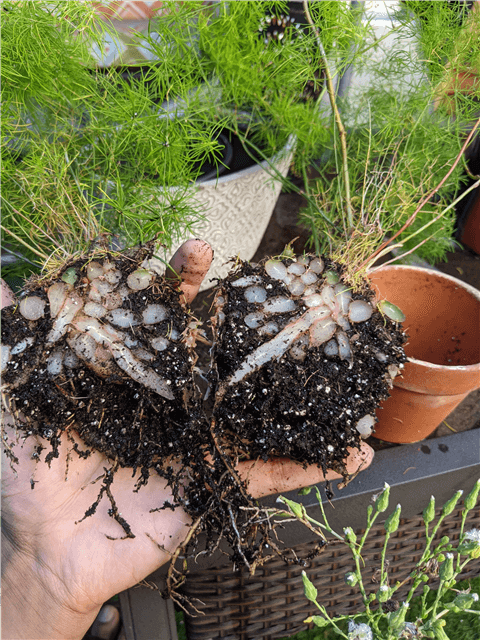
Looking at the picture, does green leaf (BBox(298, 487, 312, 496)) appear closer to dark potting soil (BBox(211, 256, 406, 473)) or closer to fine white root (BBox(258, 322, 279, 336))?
dark potting soil (BBox(211, 256, 406, 473))

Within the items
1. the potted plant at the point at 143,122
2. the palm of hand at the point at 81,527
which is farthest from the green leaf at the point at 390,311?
the palm of hand at the point at 81,527

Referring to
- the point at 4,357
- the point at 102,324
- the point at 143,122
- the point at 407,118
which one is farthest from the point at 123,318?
the point at 407,118

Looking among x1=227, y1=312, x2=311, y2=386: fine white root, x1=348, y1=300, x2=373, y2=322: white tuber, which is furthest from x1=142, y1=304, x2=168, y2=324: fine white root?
x1=348, y1=300, x2=373, y2=322: white tuber

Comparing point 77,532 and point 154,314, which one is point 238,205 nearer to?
point 154,314

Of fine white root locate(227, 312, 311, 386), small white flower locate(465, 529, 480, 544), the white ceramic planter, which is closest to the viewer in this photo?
Result: small white flower locate(465, 529, 480, 544)

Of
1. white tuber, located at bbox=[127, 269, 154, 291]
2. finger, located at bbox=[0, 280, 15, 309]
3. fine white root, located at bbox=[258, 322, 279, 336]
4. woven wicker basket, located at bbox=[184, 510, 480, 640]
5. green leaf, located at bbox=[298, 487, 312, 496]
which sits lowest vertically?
woven wicker basket, located at bbox=[184, 510, 480, 640]

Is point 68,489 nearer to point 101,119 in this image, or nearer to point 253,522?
point 253,522

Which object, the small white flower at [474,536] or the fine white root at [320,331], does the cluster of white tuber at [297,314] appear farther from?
the small white flower at [474,536]

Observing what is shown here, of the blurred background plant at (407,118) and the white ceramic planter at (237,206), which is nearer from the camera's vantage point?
the blurred background plant at (407,118)

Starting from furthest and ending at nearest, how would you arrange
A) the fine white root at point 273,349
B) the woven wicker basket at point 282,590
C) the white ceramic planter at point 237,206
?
1. the white ceramic planter at point 237,206
2. the woven wicker basket at point 282,590
3. the fine white root at point 273,349
